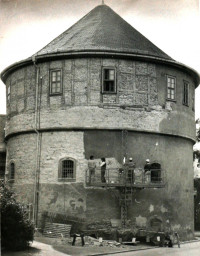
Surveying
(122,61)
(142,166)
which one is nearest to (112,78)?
(122,61)

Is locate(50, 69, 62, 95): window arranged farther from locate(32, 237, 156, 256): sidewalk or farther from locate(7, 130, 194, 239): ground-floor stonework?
locate(32, 237, 156, 256): sidewalk

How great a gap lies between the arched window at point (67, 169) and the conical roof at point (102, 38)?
5.58 m

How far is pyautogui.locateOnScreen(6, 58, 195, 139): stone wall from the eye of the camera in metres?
23.9

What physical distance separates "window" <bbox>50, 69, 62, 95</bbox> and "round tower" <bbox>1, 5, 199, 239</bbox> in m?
0.05

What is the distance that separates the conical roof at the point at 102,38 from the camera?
80.5ft

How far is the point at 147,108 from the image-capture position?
967 inches

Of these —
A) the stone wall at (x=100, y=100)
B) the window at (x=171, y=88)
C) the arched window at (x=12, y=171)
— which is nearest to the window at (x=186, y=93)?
the window at (x=171, y=88)

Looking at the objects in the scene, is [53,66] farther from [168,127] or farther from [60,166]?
[168,127]

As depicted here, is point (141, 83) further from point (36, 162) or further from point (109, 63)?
point (36, 162)

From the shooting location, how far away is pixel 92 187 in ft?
76.6

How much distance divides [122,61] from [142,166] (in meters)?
5.46

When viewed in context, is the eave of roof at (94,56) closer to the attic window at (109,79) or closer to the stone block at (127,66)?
the stone block at (127,66)

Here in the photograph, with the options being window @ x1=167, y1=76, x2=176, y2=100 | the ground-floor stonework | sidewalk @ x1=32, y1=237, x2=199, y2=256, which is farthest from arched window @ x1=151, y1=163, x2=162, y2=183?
sidewalk @ x1=32, y1=237, x2=199, y2=256

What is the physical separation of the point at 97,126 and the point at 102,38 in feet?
16.1
